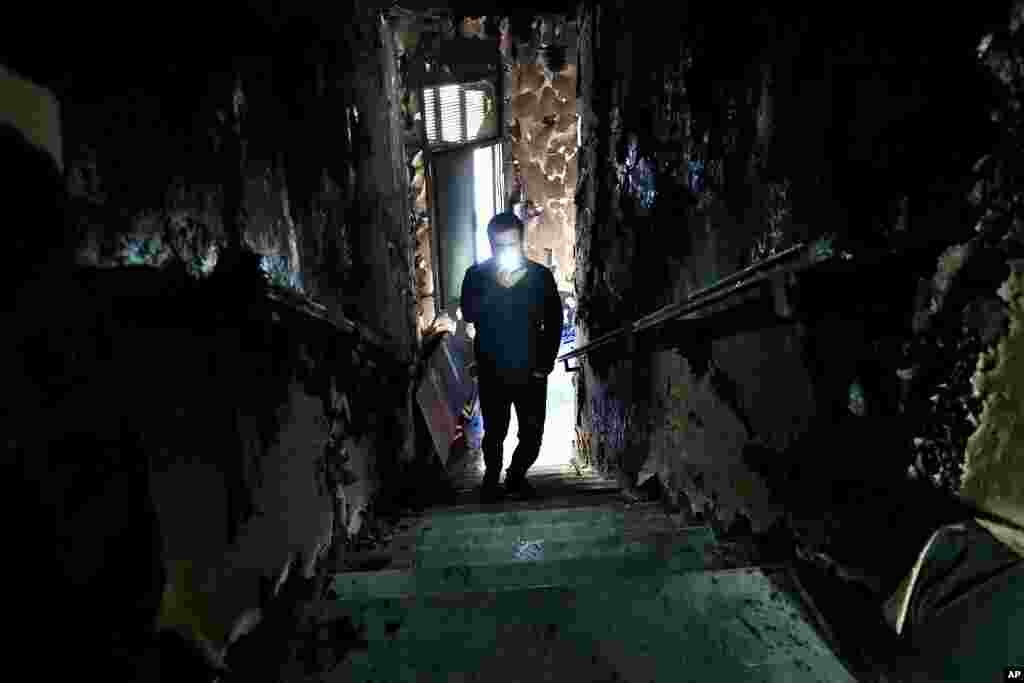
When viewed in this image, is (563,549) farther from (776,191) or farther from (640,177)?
(640,177)

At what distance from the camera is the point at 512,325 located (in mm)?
4574

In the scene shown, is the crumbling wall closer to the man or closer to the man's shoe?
the man

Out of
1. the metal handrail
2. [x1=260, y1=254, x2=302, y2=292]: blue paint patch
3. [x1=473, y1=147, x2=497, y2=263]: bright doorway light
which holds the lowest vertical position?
the metal handrail

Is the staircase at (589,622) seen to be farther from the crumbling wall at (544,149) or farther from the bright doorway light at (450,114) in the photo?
the crumbling wall at (544,149)

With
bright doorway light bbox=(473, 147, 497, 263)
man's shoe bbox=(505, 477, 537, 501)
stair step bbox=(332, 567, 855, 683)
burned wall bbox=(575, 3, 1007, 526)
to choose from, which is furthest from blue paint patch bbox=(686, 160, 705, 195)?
bright doorway light bbox=(473, 147, 497, 263)

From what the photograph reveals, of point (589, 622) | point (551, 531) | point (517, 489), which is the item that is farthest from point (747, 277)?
point (517, 489)

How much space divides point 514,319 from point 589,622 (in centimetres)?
299

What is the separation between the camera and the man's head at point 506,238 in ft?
15.1

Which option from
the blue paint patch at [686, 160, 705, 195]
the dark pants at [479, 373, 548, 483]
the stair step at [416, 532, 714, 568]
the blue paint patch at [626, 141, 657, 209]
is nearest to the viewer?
the stair step at [416, 532, 714, 568]

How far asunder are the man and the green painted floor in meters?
2.39

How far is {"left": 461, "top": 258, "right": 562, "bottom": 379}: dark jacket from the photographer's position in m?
4.58

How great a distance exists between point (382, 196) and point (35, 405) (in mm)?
3939

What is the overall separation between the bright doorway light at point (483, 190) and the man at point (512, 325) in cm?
376

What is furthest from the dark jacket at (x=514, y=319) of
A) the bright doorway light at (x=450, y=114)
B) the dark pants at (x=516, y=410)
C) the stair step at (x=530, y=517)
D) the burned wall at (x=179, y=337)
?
the bright doorway light at (x=450, y=114)
